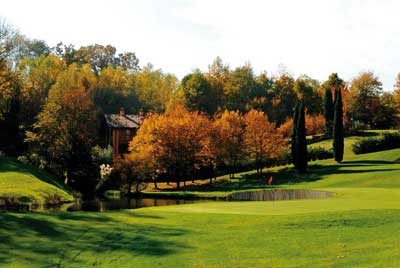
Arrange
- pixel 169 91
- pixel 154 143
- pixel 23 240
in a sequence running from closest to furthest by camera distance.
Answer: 1. pixel 23 240
2. pixel 154 143
3. pixel 169 91

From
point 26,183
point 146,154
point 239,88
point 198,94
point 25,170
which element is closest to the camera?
point 26,183

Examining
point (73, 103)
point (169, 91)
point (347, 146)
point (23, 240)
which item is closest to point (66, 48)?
point (169, 91)

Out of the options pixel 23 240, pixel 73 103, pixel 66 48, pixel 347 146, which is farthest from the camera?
pixel 66 48

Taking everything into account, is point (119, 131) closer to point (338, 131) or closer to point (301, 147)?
point (301, 147)

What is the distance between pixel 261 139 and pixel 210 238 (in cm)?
5015

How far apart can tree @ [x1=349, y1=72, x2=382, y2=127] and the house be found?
42.6 m

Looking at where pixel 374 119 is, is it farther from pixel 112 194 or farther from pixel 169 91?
pixel 112 194

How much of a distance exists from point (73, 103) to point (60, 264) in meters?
54.2

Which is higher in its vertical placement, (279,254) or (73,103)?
(73,103)

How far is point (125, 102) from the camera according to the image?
328 ft

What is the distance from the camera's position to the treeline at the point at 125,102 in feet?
216

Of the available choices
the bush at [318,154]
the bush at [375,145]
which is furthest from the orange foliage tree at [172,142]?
the bush at [375,145]

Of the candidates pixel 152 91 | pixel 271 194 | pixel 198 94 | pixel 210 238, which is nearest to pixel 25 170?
pixel 271 194

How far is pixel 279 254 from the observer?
17250 millimetres
